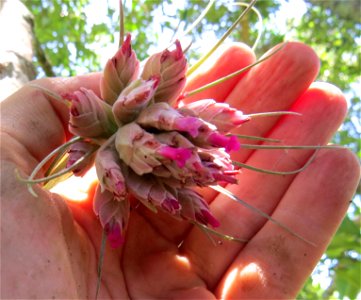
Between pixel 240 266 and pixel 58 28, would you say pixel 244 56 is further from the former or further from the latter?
pixel 58 28

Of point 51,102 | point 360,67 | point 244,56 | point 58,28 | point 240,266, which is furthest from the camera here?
point 360,67

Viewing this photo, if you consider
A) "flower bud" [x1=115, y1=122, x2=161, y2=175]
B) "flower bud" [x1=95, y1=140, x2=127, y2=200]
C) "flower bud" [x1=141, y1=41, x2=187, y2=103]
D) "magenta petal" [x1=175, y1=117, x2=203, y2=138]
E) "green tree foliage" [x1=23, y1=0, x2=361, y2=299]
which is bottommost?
"green tree foliage" [x1=23, y1=0, x2=361, y2=299]

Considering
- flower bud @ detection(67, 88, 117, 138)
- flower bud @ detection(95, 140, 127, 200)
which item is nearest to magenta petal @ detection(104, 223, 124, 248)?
flower bud @ detection(95, 140, 127, 200)

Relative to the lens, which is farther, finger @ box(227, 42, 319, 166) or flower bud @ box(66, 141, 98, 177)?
finger @ box(227, 42, 319, 166)

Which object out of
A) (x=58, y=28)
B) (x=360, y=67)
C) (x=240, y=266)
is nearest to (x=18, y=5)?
(x=240, y=266)

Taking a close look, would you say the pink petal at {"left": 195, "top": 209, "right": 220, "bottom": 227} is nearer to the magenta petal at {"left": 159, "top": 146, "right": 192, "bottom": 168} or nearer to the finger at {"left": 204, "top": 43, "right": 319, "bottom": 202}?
the magenta petal at {"left": 159, "top": 146, "right": 192, "bottom": 168}

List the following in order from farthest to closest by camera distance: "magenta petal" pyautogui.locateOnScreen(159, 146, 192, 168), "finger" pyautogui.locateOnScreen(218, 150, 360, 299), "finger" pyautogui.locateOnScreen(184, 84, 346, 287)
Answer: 1. "finger" pyautogui.locateOnScreen(184, 84, 346, 287)
2. "finger" pyautogui.locateOnScreen(218, 150, 360, 299)
3. "magenta petal" pyautogui.locateOnScreen(159, 146, 192, 168)
